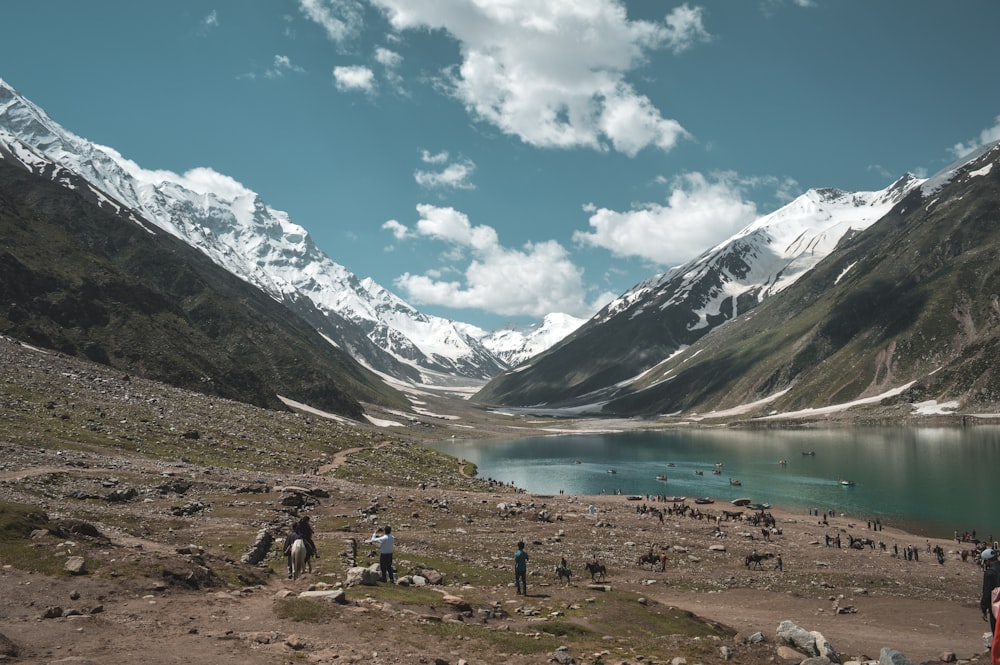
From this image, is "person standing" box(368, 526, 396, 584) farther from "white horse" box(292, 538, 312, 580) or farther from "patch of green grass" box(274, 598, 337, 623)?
"patch of green grass" box(274, 598, 337, 623)

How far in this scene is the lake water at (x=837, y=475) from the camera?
92062mm

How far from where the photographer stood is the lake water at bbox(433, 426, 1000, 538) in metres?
92.1

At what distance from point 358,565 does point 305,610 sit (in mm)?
10485

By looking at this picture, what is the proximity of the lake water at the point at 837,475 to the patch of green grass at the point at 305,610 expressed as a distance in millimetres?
82976

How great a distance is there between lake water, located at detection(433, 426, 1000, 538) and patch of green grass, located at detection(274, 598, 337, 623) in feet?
272

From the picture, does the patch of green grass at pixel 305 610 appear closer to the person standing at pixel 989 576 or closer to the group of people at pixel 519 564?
the group of people at pixel 519 564

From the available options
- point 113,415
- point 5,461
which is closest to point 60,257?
point 113,415

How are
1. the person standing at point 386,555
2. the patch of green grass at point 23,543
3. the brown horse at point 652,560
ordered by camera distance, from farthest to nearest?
1. the brown horse at point 652,560
2. the person standing at point 386,555
3. the patch of green grass at point 23,543

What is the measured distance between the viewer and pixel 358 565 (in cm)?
3250

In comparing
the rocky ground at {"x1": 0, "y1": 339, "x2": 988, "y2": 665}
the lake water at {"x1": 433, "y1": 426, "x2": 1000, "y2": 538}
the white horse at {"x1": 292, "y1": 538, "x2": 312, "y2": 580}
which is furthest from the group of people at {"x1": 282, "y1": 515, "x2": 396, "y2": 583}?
the lake water at {"x1": 433, "y1": 426, "x2": 1000, "y2": 538}

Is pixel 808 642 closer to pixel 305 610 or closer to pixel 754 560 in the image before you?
pixel 305 610

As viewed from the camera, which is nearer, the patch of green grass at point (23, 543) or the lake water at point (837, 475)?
the patch of green grass at point (23, 543)

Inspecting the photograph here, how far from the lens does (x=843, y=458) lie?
150375mm

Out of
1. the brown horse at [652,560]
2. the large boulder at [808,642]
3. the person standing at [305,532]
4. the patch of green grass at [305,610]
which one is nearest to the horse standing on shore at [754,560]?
the brown horse at [652,560]
